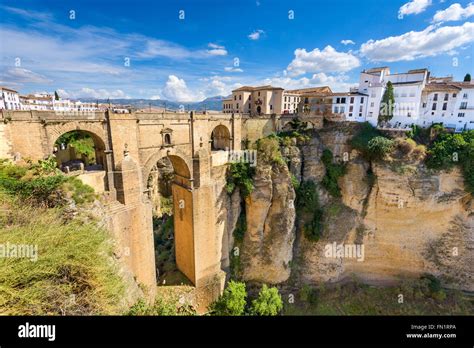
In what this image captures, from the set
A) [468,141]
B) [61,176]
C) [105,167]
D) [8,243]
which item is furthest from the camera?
[468,141]

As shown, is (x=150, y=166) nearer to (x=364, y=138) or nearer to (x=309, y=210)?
(x=309, y=210)

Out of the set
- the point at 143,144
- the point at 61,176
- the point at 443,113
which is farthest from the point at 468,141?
the point at 61,176

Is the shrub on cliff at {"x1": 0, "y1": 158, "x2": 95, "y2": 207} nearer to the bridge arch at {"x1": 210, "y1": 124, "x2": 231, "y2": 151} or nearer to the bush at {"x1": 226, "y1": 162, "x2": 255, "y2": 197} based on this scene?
the bush at {"x1": 226, "y1": 162, "x2": 255, "y2": 197}

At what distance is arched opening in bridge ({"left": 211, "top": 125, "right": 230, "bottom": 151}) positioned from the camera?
19781 mm

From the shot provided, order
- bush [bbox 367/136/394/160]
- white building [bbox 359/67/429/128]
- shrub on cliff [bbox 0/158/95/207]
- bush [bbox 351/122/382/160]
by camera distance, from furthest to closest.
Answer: white building [bbox 359/67/429/128] → bush [bbox 351/122/382/160] → bush [bbox 367/136/394/160] → shrub on cliff [bbox 0/158/95/207]

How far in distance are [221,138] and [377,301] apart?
19458 millimetres

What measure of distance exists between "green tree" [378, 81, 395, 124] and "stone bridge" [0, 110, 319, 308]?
14.1m

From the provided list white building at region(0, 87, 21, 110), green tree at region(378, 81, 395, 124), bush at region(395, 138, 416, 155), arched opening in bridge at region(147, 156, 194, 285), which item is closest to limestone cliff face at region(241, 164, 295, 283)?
arched opening in bridge at region(147, 156, 194, 285)

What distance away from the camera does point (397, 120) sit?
78.6ft

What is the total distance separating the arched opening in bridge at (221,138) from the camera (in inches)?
779

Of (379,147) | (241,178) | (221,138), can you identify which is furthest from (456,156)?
(221,138)

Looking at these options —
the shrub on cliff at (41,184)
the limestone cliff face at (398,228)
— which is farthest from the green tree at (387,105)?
the shrub on cliff at (41,184)

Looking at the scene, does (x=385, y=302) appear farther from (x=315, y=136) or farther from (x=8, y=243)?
(x=8, y=243)
